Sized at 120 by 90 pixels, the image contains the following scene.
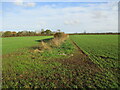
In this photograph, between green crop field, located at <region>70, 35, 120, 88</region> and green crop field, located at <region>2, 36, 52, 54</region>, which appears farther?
green crop field, located at <region>2, 36, 52, 54</region>

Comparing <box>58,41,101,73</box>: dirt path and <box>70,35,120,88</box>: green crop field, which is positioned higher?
<box>70,35,120,88</box>: green crop field

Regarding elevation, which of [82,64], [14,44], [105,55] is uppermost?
[14,44]

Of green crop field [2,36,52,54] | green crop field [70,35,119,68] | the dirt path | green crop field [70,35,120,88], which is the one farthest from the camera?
green crop field [2,36,52,54]

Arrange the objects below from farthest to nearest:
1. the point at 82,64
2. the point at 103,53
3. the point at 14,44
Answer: the point at 14,44
the point at 103,53
the point at 82,64

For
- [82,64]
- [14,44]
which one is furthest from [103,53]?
[14,44]

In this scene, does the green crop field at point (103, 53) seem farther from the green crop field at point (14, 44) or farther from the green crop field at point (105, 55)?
the green crop field at point (14, 44)

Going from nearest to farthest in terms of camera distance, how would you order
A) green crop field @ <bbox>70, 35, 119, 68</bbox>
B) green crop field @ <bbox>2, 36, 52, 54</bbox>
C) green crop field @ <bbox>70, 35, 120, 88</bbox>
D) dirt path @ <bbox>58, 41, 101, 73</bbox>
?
green crop field @ <bbox>70, 35, 120, 88</bbox>
dirt path @ <bbox>58, 41, 101, 73</bbox>
green crop field @ <bbox>70, 35, 119, 68</bbox>
green crop field @ <bbox>2, 36, 52, 54</bbox>

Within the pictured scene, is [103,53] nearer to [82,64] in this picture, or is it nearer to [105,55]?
[105,55]

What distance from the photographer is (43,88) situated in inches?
165

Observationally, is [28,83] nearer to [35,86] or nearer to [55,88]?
[35,86]

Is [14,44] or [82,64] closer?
[82,64]

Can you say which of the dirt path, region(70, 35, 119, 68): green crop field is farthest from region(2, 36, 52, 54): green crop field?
region(70, 35, 119, 68): green crop field

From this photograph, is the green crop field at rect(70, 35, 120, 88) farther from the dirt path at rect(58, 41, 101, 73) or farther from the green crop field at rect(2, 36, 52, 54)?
the green crop field at rect(2, 36, 52, 54)

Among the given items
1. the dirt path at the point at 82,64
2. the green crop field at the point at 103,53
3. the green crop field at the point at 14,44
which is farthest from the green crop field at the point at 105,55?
the green crop field at the point at 14,44
